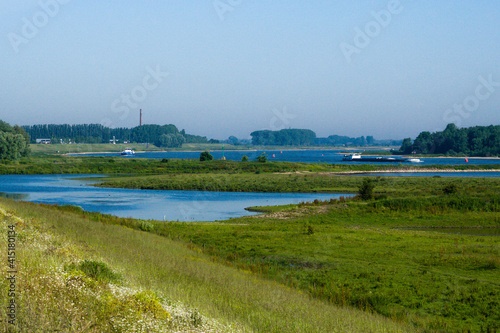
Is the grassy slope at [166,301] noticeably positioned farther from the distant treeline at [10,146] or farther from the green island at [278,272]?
the distant treeline at [10,146]

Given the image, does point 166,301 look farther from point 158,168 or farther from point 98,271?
point 158,168

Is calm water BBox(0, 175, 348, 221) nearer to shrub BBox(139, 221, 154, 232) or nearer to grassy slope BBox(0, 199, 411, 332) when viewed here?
shrub BBox(139, 221, 154, 232)

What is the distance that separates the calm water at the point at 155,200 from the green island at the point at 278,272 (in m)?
10.9

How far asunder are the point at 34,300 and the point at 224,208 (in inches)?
1950

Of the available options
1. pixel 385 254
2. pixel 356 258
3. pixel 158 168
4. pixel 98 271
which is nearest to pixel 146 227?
pixel 356 258

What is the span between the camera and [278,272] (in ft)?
71.6

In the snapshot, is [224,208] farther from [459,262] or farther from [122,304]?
[122,304]

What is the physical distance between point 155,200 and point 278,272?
45.7 metres

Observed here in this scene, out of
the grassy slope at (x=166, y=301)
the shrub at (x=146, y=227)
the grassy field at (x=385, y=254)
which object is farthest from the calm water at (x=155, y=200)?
the grassy slope at (x=166, y=301)

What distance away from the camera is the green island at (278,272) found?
29.4ft

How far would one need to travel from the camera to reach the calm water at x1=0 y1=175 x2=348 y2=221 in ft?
172

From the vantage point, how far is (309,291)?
1848cm

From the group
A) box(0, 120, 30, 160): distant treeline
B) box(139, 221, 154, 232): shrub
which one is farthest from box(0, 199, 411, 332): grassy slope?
box(0, 120, 30, 160): distant treeline

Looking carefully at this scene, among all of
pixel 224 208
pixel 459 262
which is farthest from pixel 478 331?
pixel 224 208
